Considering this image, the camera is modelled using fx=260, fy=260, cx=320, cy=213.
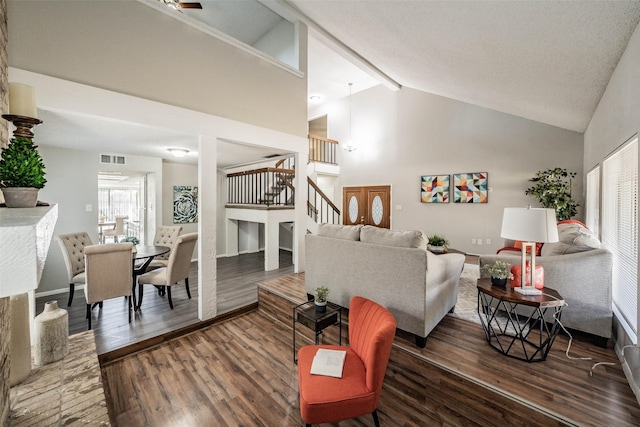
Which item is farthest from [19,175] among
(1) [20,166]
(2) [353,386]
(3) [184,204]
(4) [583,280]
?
(3) [184,204]

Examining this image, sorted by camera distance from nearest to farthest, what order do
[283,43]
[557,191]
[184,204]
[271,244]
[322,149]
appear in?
1. [557,191]
2. [283,43]
3. [271,244]
4. [184,204]
5. [322,149]

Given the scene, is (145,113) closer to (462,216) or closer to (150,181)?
(150,181)

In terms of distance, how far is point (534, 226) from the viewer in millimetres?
2105

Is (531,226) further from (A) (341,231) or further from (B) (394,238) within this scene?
(A) (341,231)

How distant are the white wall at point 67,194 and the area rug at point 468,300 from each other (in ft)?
18.5

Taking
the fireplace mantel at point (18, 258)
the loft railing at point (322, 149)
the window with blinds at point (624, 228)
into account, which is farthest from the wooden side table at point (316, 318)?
the loft railing at point (322, 149)

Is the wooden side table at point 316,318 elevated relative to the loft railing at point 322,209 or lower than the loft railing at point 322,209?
lower

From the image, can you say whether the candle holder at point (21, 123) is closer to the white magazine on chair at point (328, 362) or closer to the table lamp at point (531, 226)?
the white magazine on chair at point (328, 362)

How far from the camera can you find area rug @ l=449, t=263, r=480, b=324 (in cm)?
297

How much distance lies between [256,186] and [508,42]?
498 cm

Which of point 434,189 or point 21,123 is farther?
point 434,189

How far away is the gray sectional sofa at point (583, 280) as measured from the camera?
234 cm

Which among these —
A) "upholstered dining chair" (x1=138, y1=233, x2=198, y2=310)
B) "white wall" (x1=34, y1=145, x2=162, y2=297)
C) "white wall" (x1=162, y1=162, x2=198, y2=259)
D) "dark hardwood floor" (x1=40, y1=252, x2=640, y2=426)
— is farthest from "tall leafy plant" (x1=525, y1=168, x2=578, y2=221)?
"white wall" (x1=34, y1=145, x2=162, y2=297)

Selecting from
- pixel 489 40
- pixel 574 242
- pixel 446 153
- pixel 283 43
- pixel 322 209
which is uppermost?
pixel 283 43
